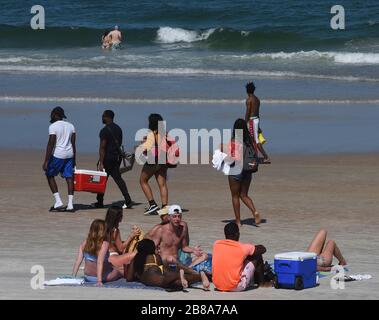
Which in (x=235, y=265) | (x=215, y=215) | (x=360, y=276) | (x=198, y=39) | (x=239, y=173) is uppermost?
(x=239, y=173)

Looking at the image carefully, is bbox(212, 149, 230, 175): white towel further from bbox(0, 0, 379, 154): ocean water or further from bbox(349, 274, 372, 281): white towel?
bbox(0, 0, 379, 154): ocean water

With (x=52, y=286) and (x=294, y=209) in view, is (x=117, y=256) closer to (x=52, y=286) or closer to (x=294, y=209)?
(x=52, y=286)

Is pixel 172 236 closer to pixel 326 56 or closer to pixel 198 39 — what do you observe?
pixel 326 56

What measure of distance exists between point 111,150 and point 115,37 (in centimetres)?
2403

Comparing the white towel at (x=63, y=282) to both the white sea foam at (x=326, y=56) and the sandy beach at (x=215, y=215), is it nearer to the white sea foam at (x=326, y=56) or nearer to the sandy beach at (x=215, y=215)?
the sandy beach at (x=215, y=215)

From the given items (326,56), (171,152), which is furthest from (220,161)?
(326,56)

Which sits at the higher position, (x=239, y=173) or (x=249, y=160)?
(x=249, y=160)

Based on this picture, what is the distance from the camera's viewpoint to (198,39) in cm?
4216

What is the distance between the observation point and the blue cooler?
1101 cm

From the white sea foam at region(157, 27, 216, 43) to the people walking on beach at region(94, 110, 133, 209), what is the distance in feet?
88.5

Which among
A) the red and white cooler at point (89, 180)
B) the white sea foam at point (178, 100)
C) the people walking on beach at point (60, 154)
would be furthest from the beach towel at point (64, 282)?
the white sea foam at point (178, 100)

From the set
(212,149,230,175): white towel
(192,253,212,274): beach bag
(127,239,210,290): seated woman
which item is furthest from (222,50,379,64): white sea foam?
(127,239,210,290): seated woman

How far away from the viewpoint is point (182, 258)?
1190 cm
